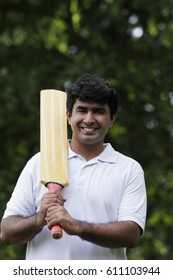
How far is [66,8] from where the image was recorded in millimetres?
8789

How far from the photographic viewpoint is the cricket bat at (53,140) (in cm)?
368

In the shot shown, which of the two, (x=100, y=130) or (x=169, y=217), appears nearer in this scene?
(x=100, y=130)

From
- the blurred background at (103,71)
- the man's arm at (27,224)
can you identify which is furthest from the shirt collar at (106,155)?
the blurred background at (103,71)

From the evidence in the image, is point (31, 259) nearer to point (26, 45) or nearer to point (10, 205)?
point (10, 205)

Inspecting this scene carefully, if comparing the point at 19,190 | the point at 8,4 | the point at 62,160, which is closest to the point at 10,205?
the point at 19,190

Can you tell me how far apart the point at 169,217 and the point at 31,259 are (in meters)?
5.42

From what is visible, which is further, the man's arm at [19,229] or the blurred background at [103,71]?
the blurred background at [103,71]

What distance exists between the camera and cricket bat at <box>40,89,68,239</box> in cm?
368

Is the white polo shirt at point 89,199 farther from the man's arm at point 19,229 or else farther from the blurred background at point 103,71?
the blurred background at point 103,71

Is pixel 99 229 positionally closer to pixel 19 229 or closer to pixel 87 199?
pixel 87 199

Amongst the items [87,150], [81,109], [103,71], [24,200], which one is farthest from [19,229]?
[103,71]

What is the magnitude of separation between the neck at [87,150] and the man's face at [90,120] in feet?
0.14

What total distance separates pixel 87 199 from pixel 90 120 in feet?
1.13

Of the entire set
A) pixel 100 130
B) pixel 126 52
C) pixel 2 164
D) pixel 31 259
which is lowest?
pixel 31 259
